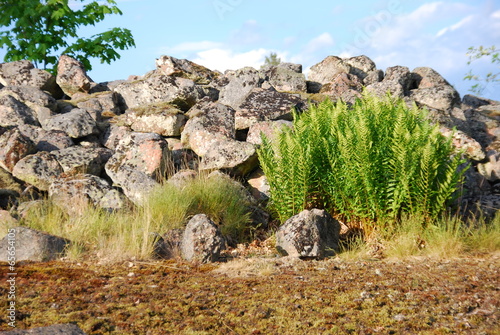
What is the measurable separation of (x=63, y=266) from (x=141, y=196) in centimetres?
252

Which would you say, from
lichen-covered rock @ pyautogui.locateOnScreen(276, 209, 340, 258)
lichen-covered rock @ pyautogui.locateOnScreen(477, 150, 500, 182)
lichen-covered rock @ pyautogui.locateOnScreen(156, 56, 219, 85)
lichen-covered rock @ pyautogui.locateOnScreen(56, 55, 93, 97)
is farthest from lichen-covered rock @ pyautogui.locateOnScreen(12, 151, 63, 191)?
lichen-covered rock @ pyautogui.locateOnScreen(477, 150, 500, 182)

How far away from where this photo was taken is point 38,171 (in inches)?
367

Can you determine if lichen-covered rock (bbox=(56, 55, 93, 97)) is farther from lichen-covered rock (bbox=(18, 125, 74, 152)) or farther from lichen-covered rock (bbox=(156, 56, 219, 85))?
lichen-covered rock (bbox=(18, 125, 74, 152))

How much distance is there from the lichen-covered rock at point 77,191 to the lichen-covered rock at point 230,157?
1794 mm

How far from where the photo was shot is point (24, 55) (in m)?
21.4

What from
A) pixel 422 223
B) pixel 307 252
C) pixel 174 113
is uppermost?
pixel 174 113

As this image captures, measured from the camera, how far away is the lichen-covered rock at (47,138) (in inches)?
405

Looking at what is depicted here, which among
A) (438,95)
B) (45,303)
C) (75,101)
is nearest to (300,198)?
(45,303)

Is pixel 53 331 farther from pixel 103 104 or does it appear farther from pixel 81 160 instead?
pixel 103 104

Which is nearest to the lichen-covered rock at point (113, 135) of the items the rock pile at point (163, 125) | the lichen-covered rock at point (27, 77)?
the rock pile at point (163, 125)

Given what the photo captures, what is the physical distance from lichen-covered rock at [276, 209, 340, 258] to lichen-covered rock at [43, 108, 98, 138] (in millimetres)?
5781

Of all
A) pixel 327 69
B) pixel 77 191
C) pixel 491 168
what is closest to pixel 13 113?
pixel 77 191

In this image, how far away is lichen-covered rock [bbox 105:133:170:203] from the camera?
855 cm

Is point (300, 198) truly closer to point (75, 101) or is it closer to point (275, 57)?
point (75, 101)
